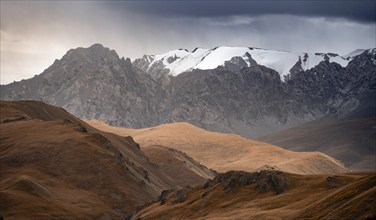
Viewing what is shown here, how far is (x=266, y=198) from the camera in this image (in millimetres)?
134875

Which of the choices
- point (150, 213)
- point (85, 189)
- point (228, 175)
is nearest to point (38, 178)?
point (85, 189)

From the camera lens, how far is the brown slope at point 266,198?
8356 centimetres

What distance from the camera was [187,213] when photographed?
150 m

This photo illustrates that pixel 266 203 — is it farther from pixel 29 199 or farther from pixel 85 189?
pixel 85 189

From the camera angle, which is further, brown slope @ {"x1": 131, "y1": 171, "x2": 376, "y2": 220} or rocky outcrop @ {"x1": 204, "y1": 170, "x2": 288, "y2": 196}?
rocky outcrop @ {"x1": 204, "y1": 170, "x2": 288, "y2": 196}

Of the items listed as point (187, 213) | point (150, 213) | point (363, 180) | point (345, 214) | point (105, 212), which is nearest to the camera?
point (345, 214)

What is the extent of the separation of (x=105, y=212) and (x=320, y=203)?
336ft

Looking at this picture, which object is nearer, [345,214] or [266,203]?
[345,214]

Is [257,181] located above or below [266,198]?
above

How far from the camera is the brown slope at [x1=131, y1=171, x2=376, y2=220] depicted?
8356 centimetres

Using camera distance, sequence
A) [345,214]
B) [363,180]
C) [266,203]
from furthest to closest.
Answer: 1. [266,203]
2. [363,180]
3. [345,214]

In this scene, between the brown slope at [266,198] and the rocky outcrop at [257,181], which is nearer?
the brown slope at [266,198]

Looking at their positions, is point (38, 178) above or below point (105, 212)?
above

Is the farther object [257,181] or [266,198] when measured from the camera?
[257,181]
